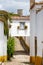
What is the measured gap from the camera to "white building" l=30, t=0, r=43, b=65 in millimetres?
18328

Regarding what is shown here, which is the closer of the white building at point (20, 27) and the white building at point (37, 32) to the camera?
the white building at point (37, 32)

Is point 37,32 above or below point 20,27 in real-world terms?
below

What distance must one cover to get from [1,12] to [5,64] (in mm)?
5742

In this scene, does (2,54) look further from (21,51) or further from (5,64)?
(21,51)

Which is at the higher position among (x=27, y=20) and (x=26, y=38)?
(x=27, y=20)

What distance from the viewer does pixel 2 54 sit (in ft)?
74.4

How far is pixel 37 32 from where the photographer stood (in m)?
19.5

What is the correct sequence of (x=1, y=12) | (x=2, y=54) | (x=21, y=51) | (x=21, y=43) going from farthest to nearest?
(x=21, y=43), (x=21, y=51), (x=1, y=12), (x=2, y=54)

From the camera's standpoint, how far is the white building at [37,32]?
18.3 metres

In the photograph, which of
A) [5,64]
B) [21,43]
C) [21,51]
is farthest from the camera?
[21,43]

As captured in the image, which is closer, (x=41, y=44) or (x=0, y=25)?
(x=41, y=44)

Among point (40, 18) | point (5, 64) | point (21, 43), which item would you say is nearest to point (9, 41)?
point (5, 64)

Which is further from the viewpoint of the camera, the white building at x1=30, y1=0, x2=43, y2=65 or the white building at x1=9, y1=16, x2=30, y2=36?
the white building at x1=9, y1=16, x2=30, y2=36

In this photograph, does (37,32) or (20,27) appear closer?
(37,32)
